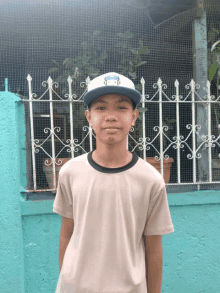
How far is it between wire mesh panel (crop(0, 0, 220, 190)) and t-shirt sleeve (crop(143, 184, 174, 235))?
1.41 metres

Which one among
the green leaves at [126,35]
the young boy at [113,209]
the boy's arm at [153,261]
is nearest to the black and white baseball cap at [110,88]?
the young boy at [113,209]

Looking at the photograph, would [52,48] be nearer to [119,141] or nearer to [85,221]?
[119,141]

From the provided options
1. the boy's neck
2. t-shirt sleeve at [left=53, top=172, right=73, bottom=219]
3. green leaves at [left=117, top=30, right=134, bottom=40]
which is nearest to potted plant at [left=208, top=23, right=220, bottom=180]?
green leaves at [left=117, top=30, right=134, bottom=40]

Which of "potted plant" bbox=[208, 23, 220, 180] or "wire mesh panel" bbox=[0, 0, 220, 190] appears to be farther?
"potted plant" bbox=[208, 23, 220, 180]

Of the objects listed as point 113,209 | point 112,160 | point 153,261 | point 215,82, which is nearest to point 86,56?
point 215,82

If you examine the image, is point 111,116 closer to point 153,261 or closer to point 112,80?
point 112,80

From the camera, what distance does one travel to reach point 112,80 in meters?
1.12

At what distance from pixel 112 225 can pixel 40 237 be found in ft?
4.85

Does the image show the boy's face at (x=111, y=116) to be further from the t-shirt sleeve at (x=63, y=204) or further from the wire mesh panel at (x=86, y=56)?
the wire mesh panel at (x=86, y=56)

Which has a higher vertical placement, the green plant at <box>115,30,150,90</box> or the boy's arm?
the green plant at <box>115,30,150,90</box>

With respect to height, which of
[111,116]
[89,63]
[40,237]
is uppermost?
[89,63]

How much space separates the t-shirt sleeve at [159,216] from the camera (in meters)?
1.18

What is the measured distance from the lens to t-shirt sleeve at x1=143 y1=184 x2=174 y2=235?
1.18 metres

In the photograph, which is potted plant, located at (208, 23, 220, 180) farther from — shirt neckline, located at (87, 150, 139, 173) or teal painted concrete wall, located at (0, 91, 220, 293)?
shirt neckline, located at (87, 150, 139, 173)
